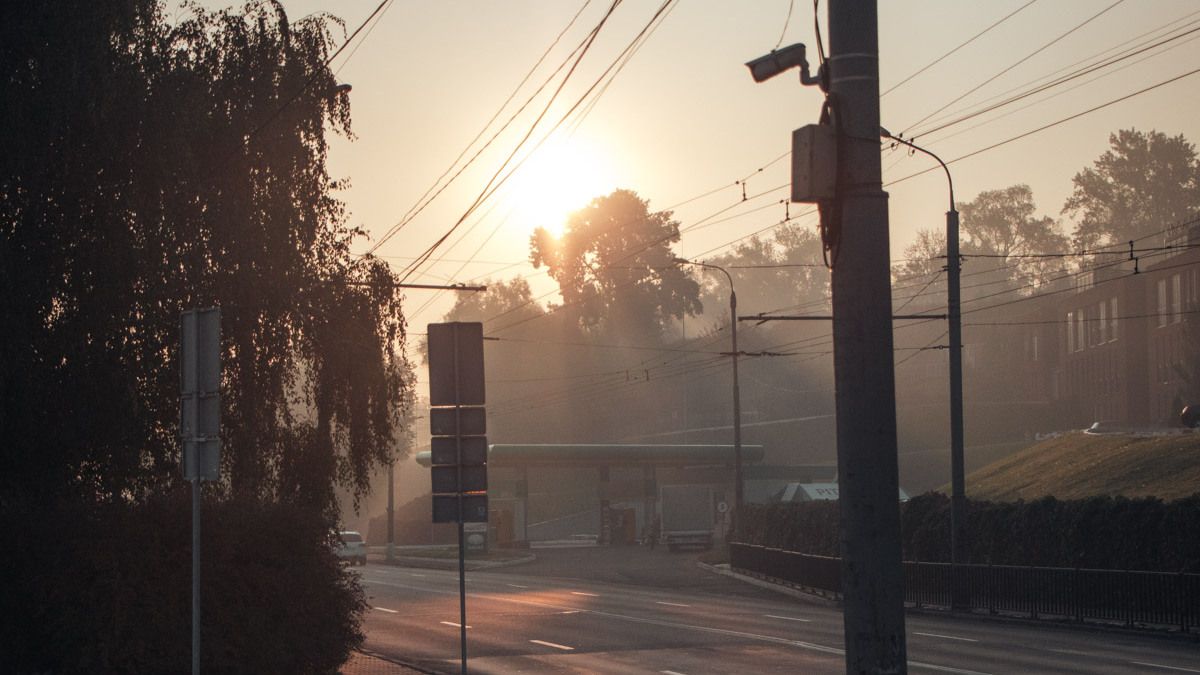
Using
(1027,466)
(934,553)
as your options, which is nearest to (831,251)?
(934,553)

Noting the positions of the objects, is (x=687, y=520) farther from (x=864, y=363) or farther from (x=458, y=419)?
(x=864, y=363)

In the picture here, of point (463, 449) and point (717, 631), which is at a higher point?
point (463, 449)

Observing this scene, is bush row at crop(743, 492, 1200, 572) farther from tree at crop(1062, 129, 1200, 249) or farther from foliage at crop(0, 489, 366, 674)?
tree at crop(1062, 129, 1200, 249)

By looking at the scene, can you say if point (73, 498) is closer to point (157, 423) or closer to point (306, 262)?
point (157, 423)

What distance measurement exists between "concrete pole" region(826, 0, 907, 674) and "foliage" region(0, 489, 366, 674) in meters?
11.0

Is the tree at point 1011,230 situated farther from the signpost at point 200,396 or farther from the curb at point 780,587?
the signpost at point 200,396

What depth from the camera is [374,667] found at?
20266 millimetres

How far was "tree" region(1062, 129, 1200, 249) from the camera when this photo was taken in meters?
113

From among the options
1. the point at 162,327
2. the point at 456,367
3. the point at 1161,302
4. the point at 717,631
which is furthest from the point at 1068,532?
the point at 1161,302

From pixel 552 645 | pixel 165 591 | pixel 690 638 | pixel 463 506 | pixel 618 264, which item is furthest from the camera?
pixel 618 264

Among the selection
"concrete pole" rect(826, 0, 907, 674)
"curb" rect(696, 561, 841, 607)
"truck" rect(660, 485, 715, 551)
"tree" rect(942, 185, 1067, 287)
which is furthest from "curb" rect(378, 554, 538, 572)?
"tree" rect(942, 185, 1067, 287)

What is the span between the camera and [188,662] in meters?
16.0

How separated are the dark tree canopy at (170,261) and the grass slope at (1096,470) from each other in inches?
993

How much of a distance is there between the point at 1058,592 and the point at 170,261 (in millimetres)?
19824
